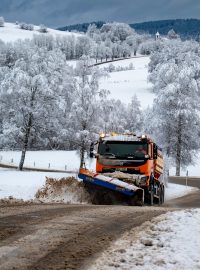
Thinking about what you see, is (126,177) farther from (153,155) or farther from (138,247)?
(138,247)

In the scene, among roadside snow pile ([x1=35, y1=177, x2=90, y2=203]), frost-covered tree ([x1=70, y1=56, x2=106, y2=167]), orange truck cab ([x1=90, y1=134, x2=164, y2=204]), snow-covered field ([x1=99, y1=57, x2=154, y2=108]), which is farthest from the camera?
snow-covered field ([x1=99, y1=57, x2=154, y2=108])

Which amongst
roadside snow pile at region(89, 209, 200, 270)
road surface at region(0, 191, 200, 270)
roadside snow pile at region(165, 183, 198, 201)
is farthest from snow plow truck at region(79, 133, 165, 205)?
roadside snow pile at region(165, 183, 198, 201)

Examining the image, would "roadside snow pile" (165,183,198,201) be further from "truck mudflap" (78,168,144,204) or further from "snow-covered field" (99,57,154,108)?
"snow-covered field" (99,57,154,108)

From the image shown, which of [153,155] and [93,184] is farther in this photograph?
[153,155]

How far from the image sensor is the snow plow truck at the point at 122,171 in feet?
59.8

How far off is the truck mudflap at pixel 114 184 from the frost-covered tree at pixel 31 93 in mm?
20000

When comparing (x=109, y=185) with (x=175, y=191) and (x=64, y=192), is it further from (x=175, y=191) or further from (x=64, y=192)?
(x=175, y=191)

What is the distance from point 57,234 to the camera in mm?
9078

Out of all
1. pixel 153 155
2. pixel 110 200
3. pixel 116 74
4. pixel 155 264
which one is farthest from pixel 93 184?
pixel 116 74

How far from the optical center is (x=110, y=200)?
61.7 feet

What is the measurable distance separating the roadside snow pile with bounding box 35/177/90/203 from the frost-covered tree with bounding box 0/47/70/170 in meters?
18.0

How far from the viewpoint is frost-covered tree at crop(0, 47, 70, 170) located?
125ft

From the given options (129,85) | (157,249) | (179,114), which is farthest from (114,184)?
(129,85)

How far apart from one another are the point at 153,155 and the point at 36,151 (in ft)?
145
